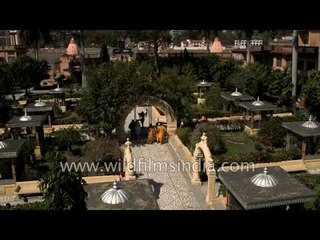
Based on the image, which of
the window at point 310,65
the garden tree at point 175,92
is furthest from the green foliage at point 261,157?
the window at point 310,65

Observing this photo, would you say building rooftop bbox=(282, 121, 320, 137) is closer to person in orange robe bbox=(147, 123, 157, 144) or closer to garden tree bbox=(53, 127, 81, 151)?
person in orange robe bbox=(147, 123, 157, 144)

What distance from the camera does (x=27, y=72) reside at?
115 ft

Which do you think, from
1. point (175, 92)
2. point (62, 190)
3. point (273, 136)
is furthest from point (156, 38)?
point (62, 190)

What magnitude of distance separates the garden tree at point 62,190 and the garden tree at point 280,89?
22.1 metres

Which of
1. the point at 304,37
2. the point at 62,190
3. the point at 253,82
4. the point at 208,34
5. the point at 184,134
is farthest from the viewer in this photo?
the point at 304,37

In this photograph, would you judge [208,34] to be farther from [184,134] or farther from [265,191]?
[265,191]

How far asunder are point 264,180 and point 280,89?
1871 cm

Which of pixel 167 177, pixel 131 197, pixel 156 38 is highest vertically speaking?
pixel 156 38

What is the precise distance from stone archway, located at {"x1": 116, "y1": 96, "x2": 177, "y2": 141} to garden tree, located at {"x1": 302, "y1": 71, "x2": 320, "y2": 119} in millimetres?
9361

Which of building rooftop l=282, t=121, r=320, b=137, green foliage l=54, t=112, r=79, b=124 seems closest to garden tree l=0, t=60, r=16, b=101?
green foliage l=54, t=112, r=79, b=124

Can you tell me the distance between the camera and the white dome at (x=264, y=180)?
11.9m

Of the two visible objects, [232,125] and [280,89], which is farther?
[280,89]

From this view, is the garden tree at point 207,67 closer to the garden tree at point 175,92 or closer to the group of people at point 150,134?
the garden tree at point 175,92
